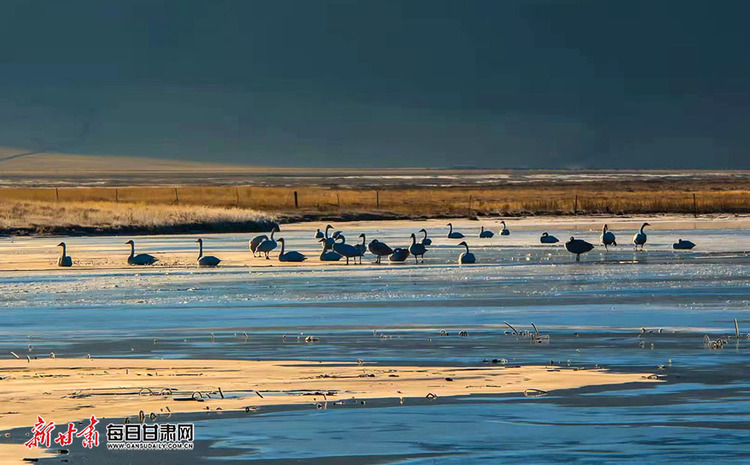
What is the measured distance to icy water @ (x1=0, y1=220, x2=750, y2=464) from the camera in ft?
32.2

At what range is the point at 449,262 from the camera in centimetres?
3200

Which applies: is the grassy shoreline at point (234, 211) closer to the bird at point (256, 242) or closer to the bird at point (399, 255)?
the bird at point (256, 242)

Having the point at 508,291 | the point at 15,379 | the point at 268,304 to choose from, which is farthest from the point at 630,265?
the point at 15,379

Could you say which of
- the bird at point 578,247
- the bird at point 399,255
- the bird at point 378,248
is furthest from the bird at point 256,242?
the bird at point 578,247

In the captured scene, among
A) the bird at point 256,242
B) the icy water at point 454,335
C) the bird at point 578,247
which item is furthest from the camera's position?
the bird at point 256,242

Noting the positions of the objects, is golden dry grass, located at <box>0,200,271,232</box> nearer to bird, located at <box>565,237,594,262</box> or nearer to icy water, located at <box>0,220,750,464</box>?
icy water, located at <box>0,220,750,464</box>

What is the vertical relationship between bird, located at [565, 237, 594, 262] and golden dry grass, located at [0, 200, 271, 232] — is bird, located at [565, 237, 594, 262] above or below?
below

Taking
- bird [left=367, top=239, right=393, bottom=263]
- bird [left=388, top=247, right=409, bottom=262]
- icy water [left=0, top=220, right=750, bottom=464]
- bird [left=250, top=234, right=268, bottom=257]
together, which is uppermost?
bird [left=250, top=234, right=268, bottom=257]

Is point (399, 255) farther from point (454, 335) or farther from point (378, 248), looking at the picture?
point (454, 335)

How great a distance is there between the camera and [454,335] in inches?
664

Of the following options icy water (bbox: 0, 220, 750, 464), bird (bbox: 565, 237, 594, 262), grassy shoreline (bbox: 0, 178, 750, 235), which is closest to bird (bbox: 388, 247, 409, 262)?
icy water (bbox: 0, 220, 750, 464)

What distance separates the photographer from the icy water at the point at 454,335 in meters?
9.80

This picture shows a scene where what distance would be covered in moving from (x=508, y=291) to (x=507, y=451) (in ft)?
46.2

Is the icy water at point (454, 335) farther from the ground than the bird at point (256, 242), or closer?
closer
